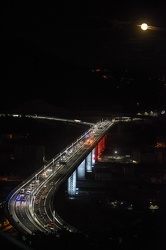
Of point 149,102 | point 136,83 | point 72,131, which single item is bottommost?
point 72,131

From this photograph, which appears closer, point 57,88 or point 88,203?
point 88,203

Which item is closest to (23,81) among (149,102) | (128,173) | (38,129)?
(38,129)

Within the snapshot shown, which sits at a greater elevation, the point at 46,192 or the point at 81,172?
the point at 81,172

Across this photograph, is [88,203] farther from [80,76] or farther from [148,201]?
[80,76]

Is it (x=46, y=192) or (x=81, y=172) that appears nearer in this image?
(x=46, y=192)

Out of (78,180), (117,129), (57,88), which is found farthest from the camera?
(57,88)

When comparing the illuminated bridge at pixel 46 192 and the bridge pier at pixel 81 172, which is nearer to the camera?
the illuminated bridge at pixel 46 192

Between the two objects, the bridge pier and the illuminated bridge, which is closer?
the illuminated bridge

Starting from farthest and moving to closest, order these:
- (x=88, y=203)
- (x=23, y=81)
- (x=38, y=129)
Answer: (x=23, y=81) < (x=38, y=129) < (x=88, y=203)
